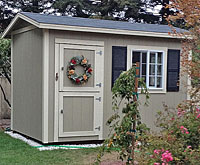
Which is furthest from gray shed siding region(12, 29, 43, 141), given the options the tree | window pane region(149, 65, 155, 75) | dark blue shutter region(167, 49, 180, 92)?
the tree

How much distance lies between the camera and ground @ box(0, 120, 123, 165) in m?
5.43

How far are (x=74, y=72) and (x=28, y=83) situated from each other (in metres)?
1.33

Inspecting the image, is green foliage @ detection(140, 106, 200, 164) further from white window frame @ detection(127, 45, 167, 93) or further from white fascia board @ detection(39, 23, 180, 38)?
white window frame @ detection(127, 45, 167, 93)

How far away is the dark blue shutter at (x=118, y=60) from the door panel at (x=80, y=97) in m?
0.28

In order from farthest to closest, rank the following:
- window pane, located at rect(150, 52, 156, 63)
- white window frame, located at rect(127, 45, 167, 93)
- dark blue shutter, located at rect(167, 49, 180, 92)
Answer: dark blue shutter, located at rect(167, 49, 180, 92)
window pane, located at rect(150, 52, 156, 63)
white window frame, located at rect(127, 45, 167, 93)

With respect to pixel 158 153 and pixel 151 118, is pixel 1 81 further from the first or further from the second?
pixel 158 153

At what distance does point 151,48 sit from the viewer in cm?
751

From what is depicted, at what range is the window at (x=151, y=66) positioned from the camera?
24.5ft

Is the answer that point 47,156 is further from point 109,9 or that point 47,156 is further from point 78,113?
point 109,9

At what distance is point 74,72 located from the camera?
6.72 m

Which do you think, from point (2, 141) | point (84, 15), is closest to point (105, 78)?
point (2, 141)

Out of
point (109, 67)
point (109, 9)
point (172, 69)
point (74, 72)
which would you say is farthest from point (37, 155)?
point (109, 9)

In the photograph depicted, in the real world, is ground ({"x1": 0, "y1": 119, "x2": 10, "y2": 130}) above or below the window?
below

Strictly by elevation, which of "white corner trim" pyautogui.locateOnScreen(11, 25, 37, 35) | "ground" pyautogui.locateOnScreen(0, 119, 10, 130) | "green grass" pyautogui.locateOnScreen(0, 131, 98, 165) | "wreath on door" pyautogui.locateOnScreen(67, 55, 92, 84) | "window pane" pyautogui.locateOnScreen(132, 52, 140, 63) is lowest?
"ground" pyautogui.locateOnScreen(0, 119, 10, 130)
